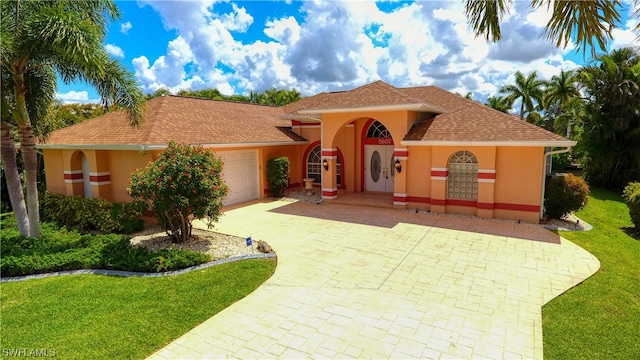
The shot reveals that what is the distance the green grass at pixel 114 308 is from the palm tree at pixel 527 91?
40934mm

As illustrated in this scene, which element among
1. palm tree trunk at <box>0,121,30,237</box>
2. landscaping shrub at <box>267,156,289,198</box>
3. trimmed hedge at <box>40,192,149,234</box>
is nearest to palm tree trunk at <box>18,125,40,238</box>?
palm tree trunk at <box>0,121,30,237</box>

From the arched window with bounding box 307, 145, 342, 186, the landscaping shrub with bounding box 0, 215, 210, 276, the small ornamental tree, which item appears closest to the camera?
the landscaping shrub with bounding box 0, 215, 210, 276

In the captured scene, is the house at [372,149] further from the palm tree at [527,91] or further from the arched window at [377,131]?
the palm tree at [527,91]

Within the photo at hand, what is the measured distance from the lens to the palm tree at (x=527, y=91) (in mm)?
39062

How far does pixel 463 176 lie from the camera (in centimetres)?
1392

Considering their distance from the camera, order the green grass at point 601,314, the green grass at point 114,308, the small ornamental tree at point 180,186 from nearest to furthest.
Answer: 1. the green grass at point 601,314
2. the green grass at point 114,308
3. the small ornamental tree at point 180,186

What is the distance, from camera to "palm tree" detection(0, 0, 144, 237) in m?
8.50

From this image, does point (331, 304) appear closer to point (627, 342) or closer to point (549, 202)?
point (627, 342)

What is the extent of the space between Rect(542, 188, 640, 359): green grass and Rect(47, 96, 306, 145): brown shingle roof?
12.3 metres

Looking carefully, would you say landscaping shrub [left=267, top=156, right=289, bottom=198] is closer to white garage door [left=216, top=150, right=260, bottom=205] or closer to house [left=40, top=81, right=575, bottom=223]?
house [left=40, top=81, right=575, bottom=223]

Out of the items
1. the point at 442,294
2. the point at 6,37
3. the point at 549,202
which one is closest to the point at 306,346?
the point at 442,294

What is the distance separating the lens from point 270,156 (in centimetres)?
1803

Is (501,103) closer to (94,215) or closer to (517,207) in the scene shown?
(517,207)

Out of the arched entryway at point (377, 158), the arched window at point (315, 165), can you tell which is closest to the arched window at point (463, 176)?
the arched entryway at point (377, 158)
